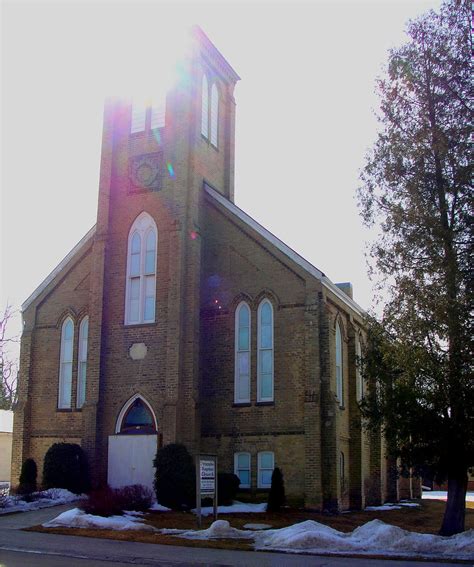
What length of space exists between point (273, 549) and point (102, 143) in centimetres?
1897

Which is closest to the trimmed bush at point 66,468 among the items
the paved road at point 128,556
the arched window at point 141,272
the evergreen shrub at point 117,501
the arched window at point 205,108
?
the evergreen shrub at point 117,501

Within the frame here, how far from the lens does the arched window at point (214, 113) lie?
1227 inches

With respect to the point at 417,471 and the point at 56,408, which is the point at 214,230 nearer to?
the point at 56,408

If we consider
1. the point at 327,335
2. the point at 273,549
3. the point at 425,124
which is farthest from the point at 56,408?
the point at 425,124

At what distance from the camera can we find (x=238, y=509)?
23703 millimetres

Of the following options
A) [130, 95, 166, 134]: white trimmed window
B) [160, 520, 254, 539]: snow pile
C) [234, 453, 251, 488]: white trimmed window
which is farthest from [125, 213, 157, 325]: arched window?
[160, 520, 254, 539]: snow pile

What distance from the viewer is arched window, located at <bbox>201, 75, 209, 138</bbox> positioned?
3028cm

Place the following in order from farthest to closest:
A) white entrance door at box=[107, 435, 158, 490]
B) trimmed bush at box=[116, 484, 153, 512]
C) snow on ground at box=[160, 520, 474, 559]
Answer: white entrance door at box=[107, 435, 158, 490]
trimmed bush at box=[116, 484, 153, 512]
snow on ground at box=[160, 520, 474, 559]

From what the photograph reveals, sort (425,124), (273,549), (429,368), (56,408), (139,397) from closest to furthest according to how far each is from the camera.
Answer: (273,549), (429,368), (425,124), (139,397), (56,408)

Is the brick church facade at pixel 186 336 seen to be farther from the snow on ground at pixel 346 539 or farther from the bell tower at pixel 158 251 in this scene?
the snow on ground at pixel 346 539

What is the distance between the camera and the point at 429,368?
18.2m

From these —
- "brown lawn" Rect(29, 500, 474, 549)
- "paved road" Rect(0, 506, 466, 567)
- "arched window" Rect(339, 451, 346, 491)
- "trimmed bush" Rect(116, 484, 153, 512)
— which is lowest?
"brown lawn" Rect(29, 500, 474, 549)

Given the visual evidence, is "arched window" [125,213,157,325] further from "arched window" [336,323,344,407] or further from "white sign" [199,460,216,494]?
"white sign" [199,460,216,494]

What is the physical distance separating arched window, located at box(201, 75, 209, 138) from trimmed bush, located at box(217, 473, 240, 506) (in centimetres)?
1355
